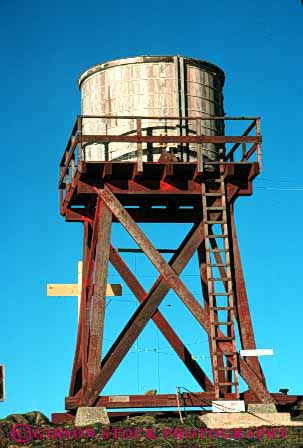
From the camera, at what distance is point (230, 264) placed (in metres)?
27.6

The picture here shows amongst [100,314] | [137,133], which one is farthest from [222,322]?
[137,133]

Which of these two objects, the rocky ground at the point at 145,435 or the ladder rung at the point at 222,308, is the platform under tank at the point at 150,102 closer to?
the ladder rung at the point at 222,308

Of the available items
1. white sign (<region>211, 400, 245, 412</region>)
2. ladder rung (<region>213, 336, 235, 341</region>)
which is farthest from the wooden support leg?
white sign (<region>211, 400, 245, 412</region>)

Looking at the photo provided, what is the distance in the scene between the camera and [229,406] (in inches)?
1014

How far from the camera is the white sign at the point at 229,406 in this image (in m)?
25.7

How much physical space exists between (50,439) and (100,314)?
4.04 meters

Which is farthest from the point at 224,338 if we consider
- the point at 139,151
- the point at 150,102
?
the point at 150,102

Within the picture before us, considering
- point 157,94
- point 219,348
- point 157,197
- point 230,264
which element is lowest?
point 219,348

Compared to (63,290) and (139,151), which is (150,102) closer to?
(139,151)

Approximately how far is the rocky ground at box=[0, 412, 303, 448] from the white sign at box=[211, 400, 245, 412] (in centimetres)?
53

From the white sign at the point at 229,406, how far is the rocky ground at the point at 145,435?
53 cm

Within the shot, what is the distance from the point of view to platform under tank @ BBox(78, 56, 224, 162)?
27969 millimetres

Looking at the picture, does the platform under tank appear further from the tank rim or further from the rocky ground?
the rocky ground

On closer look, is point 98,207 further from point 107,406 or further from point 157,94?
point 107,406
